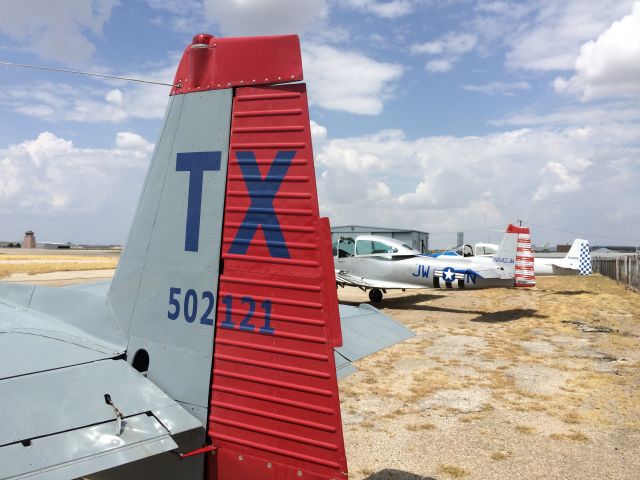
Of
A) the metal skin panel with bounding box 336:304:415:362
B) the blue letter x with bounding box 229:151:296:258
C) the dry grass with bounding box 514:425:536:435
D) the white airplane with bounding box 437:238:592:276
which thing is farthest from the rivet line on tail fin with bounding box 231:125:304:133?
the white airplane with bounding box 437:238:592:276

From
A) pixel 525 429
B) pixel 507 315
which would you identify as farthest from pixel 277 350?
pixel 507 315

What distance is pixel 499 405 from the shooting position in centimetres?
707

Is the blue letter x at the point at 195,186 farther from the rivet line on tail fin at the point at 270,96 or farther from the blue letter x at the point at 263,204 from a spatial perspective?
the rivet line on tail fin at the point at 270,96

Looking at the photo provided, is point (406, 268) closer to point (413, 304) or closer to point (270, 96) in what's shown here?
point (413, 304)

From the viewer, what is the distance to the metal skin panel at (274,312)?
8.13ft

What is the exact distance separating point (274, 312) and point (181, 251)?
87cm

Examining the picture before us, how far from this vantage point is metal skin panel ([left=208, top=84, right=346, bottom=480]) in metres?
2.48

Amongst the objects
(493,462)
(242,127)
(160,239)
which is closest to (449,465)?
(493,462)

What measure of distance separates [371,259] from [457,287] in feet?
11.8

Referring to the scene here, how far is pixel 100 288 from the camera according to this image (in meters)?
5.23

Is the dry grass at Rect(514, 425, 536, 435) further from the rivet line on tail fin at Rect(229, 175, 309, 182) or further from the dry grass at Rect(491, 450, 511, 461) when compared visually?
the rivet line on tail fin at Rect(229, 175, 309, 182)

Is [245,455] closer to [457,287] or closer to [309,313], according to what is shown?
[309,313]

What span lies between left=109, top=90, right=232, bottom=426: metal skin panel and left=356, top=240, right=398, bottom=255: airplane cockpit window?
15793 millimetres

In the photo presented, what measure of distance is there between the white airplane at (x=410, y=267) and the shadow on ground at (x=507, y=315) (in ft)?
3.47
